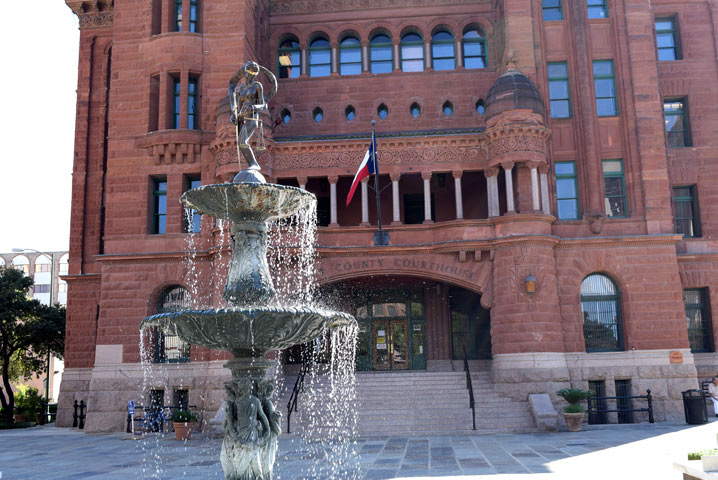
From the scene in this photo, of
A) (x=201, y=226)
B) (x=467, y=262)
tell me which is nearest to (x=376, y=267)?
(x=467, y=262)

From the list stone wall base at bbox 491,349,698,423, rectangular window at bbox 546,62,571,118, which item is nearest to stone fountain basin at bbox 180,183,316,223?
stone wall base at bbox 491,349,698,423

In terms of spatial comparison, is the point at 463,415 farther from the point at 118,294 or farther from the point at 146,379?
the point at 118,294

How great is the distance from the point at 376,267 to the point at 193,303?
716 centimetres

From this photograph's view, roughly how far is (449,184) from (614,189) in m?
6.89

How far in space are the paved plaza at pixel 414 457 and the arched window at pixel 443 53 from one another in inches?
670

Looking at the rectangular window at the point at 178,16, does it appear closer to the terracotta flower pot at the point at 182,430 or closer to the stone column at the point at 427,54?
the stone column at the point at 427,54

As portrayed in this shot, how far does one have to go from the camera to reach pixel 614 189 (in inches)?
1059

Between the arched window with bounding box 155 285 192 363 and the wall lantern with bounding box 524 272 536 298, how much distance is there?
12648 mm

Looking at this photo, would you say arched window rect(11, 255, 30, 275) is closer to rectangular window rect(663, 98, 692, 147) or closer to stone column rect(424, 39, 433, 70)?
stone column rect(424, 39, 433, 70)

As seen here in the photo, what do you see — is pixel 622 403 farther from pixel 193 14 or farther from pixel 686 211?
pixel 193 14

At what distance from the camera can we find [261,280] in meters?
10.4

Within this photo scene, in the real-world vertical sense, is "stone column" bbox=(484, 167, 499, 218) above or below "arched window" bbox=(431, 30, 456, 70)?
below

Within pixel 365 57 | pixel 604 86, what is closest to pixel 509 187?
pixel 604 86

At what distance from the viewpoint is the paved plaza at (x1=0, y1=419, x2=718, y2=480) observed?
45.9 ft
